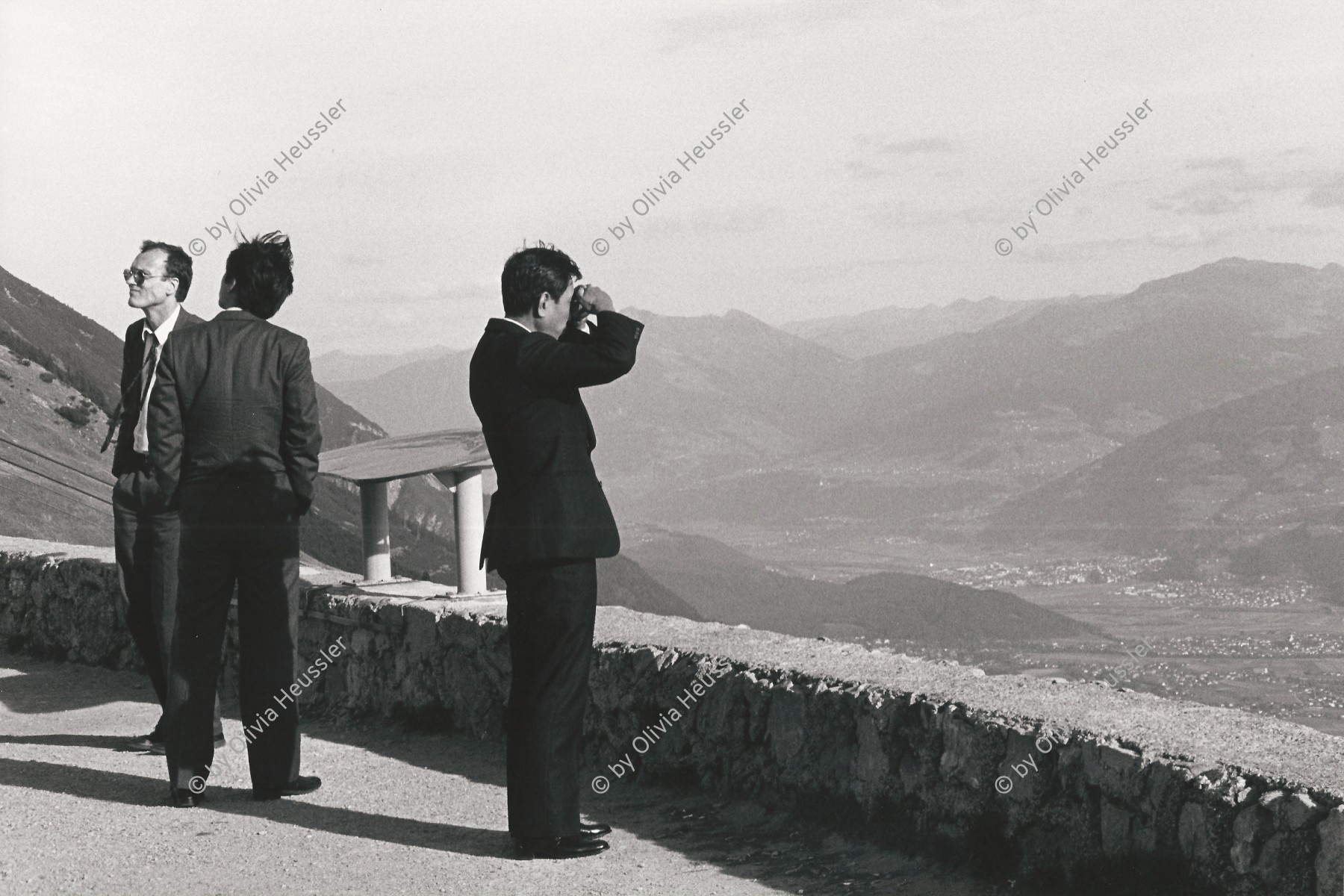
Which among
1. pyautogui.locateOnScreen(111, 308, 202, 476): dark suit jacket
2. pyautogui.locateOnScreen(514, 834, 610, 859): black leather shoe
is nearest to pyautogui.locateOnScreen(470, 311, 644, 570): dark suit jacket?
pyautogui.locateOnScreen(514, 834, 610, 859): black leather shoe

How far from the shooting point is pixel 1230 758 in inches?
157

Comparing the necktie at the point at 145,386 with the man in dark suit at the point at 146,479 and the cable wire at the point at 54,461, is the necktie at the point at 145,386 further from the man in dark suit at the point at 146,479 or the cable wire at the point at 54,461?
the cable wire at the point at 54,461

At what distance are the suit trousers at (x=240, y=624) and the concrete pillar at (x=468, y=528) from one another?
1.47m

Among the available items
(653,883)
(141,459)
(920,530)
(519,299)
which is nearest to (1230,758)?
(653,883)

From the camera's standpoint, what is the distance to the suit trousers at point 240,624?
551cm

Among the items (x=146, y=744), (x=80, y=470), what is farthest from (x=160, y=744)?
(x=80, y=470)

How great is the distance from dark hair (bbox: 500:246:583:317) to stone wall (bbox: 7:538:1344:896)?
1.48 metres

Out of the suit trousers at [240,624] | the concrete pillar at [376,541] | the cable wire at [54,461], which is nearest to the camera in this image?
the suit trousers at [240,624]

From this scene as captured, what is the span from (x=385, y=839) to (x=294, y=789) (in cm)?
73

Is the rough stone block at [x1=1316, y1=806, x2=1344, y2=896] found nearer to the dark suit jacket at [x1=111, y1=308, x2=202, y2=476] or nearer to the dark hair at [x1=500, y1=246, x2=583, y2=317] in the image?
the dark hair at [x1=500, y1=246, x2=583, y2=317]

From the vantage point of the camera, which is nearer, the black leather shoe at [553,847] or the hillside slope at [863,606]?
the black leather shoe at [553,847]

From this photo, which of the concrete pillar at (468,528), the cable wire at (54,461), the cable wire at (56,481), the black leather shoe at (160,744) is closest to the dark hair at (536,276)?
the concrete pillar at (468,528)

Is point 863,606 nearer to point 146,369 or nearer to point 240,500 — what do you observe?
point 146,369

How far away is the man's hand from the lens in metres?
4.76
